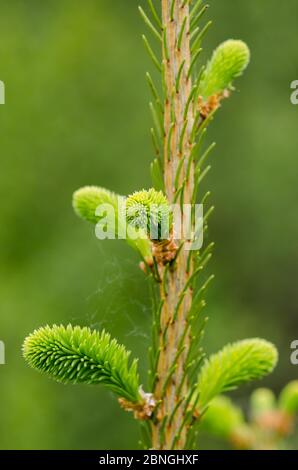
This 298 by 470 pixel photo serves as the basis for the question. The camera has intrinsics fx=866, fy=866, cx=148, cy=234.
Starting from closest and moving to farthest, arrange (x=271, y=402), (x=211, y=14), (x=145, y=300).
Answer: (x=271, y=402), (x=145, y=300), (x=211, y=14)

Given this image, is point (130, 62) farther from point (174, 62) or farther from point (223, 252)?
point (174, 62)

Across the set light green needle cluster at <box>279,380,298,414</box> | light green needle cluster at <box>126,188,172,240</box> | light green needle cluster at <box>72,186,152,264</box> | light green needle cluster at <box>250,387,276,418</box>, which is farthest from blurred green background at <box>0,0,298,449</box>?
light green needle cluster at <box>126,188,172,240</box>

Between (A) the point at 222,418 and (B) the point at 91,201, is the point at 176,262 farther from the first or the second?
(A) the point at 222,418

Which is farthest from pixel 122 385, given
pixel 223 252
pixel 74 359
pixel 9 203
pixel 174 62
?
pixel 223 252

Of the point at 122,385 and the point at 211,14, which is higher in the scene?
the point at 211,14

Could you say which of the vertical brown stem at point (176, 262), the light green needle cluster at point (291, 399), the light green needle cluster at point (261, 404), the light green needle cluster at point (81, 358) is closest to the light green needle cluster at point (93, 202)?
the vertical brown stem at point (176, 262)

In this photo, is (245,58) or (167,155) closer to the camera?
(167,155)
